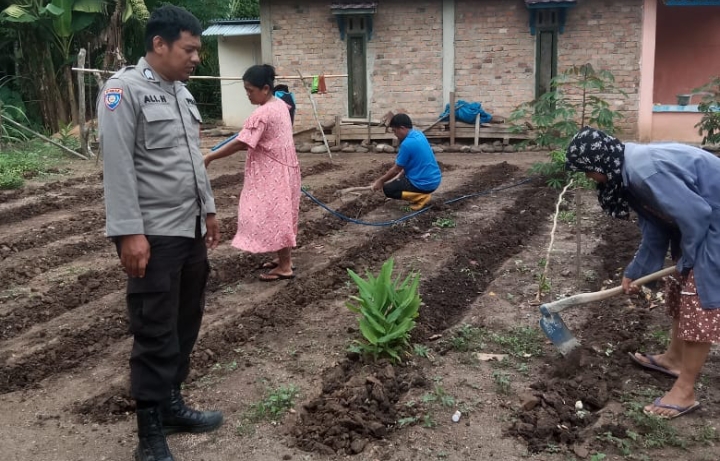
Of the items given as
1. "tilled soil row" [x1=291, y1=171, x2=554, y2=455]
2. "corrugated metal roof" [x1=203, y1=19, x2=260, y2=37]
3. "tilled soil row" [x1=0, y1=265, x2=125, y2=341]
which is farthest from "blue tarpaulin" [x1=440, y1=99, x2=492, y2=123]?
"tilled soil row" [x1=0, y1=265, x2=125, y2=341]

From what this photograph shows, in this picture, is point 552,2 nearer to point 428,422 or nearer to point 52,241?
point 52,241

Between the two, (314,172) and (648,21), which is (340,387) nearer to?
(314,172)

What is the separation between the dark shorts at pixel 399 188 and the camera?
784cm

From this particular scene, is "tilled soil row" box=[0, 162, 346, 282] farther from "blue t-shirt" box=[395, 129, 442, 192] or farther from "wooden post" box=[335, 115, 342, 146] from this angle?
"wooden post" box=[335, 115, 342, 146]

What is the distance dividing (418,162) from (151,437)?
5.24m

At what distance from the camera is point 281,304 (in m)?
4.98

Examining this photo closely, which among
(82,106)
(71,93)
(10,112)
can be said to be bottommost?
(10,112)

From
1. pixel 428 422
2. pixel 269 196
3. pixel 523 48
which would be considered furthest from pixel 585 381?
pixel 523 48

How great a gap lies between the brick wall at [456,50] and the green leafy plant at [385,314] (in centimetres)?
1069

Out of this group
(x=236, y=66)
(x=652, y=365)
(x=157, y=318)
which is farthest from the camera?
(x=236, y=66)

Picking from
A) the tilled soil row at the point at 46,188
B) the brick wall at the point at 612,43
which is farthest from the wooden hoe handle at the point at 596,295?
the brick wall at the point at 612,43

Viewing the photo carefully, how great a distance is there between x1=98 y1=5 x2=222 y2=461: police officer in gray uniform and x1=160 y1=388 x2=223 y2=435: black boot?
0.20 meters

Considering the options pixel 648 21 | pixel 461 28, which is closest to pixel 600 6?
pixel 648 21

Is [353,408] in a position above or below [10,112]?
below
